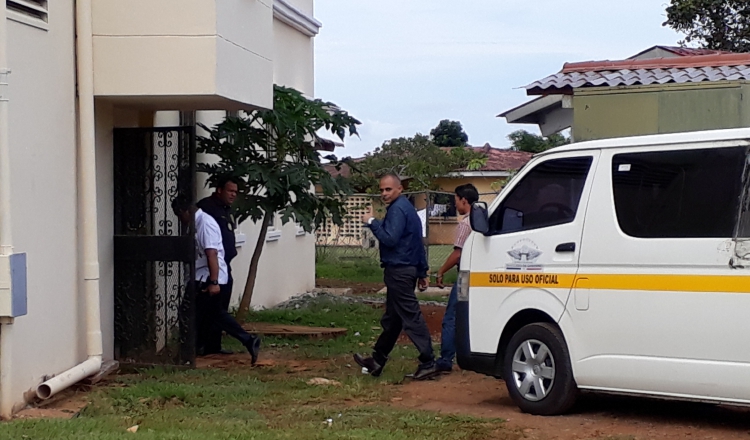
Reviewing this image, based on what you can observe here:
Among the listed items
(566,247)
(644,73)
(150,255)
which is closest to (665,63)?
(644,73)

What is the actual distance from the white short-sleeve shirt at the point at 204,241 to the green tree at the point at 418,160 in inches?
965

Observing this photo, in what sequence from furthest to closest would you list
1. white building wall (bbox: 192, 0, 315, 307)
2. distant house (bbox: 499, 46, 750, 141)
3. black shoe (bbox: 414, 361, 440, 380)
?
white building wall (bbox: 192, 0, 315, 307) < distant house (bbox: 499, 46, 750, 141) < black shoe (bbox: 414, 361, 440, 380)

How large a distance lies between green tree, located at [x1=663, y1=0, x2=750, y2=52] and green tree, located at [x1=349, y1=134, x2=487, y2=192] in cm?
1006

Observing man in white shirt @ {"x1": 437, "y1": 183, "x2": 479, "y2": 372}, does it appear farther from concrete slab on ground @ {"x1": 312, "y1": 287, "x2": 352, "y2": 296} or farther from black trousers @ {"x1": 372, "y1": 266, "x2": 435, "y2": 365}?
concrete slab on ground @ {"x1": 312, "y1": 287, "x2": 352, "y2": 296}

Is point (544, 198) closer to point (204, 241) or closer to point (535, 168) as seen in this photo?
point (535, 168)

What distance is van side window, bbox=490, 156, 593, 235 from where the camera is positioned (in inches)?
324

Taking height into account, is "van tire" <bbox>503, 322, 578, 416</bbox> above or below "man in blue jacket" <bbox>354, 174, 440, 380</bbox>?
below

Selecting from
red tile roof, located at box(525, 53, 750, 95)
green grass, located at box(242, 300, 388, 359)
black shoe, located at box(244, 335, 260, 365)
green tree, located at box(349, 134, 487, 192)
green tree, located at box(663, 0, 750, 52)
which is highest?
green tree, located at box(663, 0, 750, 52)

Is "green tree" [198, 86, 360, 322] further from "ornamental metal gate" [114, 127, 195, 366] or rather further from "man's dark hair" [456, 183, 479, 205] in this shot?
"man's dark hair" [456, 183, 479, 205]

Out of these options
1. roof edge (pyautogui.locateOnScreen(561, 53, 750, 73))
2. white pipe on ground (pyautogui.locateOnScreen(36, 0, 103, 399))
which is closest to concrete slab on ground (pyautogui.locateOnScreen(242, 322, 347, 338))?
white pipe on ground (pyautogui.locateOnScreen(36, 0, 103, 399))

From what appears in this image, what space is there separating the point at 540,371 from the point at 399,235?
2079 mm

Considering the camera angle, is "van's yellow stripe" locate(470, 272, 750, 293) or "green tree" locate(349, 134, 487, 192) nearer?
"van's yellow stripe" locate(470, 272, 750, 293)

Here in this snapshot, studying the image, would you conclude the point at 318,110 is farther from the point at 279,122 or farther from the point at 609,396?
the point at 609,396

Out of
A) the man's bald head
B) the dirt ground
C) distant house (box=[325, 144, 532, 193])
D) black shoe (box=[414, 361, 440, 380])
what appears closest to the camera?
the man's bald head
